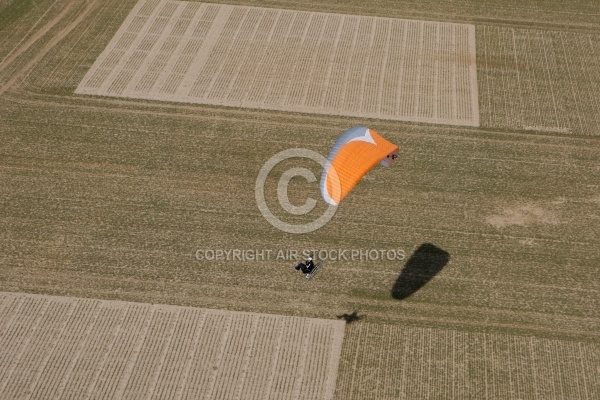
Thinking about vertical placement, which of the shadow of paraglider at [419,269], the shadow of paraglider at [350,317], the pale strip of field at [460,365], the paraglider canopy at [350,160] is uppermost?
the paraglider canopy at [350,160]

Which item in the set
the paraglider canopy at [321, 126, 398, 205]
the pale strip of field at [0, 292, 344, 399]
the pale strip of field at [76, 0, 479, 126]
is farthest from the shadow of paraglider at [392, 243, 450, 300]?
the pale strip of field at [76, 0, 479, 126]

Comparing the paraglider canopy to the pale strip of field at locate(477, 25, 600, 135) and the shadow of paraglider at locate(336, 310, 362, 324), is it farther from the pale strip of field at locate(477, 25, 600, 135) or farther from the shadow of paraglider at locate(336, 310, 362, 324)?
the pale strip of field at locate(477, 25, 600, 135)

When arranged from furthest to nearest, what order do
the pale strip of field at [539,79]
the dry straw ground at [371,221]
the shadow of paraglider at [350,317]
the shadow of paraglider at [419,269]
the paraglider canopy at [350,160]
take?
the pale strip of field at [539,79] < the shadow of paraglider at [419,269] < the shadow of paraglider at [350,317] < the dry straw ground at [371,221] < the paraglider canopy at [350,160]

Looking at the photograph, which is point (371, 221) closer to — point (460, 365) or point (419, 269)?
point (419, 269)

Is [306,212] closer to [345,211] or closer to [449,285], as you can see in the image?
[345,211]

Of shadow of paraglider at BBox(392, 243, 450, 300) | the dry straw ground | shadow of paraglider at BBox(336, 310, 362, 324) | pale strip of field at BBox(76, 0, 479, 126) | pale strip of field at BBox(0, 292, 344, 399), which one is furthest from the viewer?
pale strip of field at BBox(76, 0, 479, 126)

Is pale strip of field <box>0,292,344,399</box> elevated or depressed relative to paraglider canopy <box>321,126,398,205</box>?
depressed

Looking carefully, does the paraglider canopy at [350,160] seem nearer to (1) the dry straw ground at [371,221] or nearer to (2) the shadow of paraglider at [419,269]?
(2) the shadow of paraglider at [419,269]

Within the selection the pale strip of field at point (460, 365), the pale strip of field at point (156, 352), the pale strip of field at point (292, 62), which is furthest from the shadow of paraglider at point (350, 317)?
the pale strip of field at point (292, 62)
